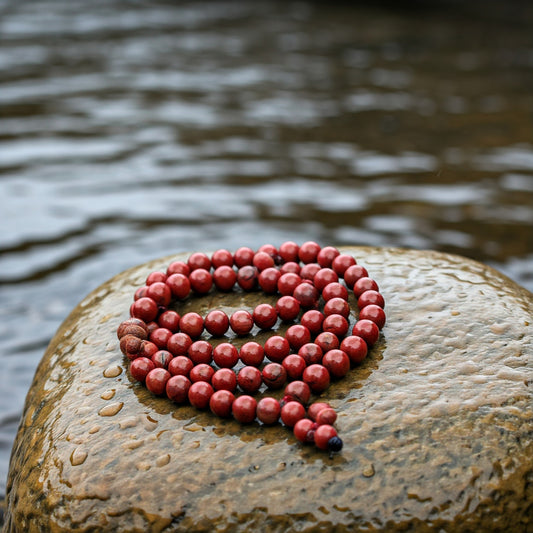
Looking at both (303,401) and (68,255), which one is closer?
(303,401)

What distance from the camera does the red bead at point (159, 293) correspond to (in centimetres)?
309

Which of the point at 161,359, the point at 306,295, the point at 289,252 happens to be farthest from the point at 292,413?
the point at 289,252

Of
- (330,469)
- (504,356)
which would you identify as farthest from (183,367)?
(504,356)

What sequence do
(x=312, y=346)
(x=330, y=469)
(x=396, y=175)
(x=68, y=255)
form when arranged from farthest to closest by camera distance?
(x=396, y=175) < (x=68, y=255) < (x=312, y=346) < (x=330, y=469)

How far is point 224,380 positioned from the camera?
256cm

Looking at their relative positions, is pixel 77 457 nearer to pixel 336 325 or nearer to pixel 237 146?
pixel 336 325

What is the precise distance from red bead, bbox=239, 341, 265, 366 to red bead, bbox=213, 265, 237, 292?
622 mm

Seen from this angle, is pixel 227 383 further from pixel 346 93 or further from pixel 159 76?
pixel 159 76

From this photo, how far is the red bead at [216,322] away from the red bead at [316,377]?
528 millimetres

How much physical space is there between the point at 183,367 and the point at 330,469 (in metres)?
0.76

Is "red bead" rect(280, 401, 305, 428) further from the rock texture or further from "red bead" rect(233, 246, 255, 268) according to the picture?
"red bead" rect(233, 246, 255, 268)

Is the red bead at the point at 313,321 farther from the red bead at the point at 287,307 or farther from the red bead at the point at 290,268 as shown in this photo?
the red bead at the point at 290,268

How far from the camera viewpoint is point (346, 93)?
8805mm

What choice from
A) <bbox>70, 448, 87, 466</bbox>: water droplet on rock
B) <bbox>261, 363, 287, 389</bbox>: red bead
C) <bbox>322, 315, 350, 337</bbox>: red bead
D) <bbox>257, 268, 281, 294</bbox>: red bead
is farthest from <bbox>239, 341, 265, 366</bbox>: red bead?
<bbox>70, 448, 87, 466</bbox>: water droplet on rock
